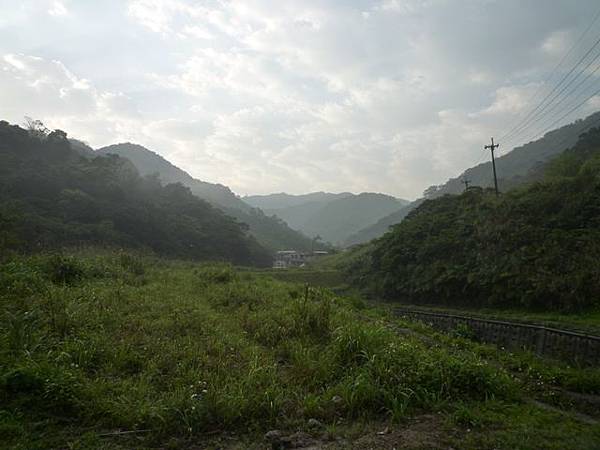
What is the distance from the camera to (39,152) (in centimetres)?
4469

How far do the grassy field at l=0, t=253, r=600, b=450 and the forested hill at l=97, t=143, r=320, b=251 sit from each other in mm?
82300

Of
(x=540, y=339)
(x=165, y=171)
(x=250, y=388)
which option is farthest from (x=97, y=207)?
(x=165, y=171)

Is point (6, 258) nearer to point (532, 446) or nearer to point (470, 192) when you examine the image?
point (532, 446)

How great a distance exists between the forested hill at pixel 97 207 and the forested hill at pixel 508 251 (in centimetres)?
2244


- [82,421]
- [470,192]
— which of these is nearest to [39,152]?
[470,192]

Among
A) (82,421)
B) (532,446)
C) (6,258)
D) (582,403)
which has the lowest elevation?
(582,403)

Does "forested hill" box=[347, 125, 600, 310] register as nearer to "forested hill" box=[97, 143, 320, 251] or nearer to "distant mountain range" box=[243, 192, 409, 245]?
"forested hill" box=[97, 143, 320, 251]

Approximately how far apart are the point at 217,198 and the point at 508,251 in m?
108

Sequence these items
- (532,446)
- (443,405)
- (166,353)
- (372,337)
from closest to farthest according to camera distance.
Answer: (532,446) → (443,405) → (166,353) → (372,337)

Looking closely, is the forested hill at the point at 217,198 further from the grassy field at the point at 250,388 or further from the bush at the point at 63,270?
the grassy field at the point at 250,388

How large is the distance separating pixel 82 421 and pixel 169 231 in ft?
134

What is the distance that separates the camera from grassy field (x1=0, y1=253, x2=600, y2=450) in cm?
386

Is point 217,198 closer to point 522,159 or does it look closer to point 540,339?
point 522,159

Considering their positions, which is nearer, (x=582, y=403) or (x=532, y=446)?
(x=532, y=446)
